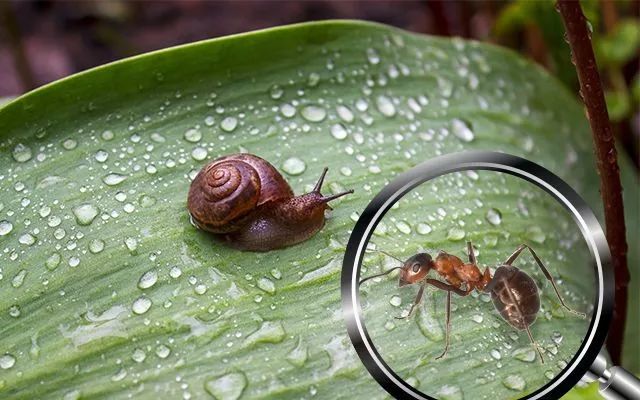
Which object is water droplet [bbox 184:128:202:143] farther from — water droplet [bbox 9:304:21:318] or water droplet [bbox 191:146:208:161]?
water droplet [bbox 9:304:21:318]

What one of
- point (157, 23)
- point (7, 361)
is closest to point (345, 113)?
point (7, 361)

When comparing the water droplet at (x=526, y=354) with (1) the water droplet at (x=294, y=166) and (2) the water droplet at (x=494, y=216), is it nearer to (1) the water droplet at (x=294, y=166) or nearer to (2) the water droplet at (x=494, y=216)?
(2) the water droplet at (x=494, y=216)

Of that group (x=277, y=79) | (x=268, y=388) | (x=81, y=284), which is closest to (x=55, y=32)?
(x=277, y=79)

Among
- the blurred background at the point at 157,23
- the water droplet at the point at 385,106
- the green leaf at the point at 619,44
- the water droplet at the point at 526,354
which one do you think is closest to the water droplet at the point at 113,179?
the water droplet at the point at 385,106

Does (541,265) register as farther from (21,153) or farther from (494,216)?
(21,153)

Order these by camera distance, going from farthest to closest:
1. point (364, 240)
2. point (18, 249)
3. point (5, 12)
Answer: point (5, 12) → point (18, 249) → point (364, 240)

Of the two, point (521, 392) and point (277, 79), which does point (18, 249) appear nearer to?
point (277, 79)

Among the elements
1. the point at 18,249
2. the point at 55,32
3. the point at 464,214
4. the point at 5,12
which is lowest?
Result: the point at 55,32
